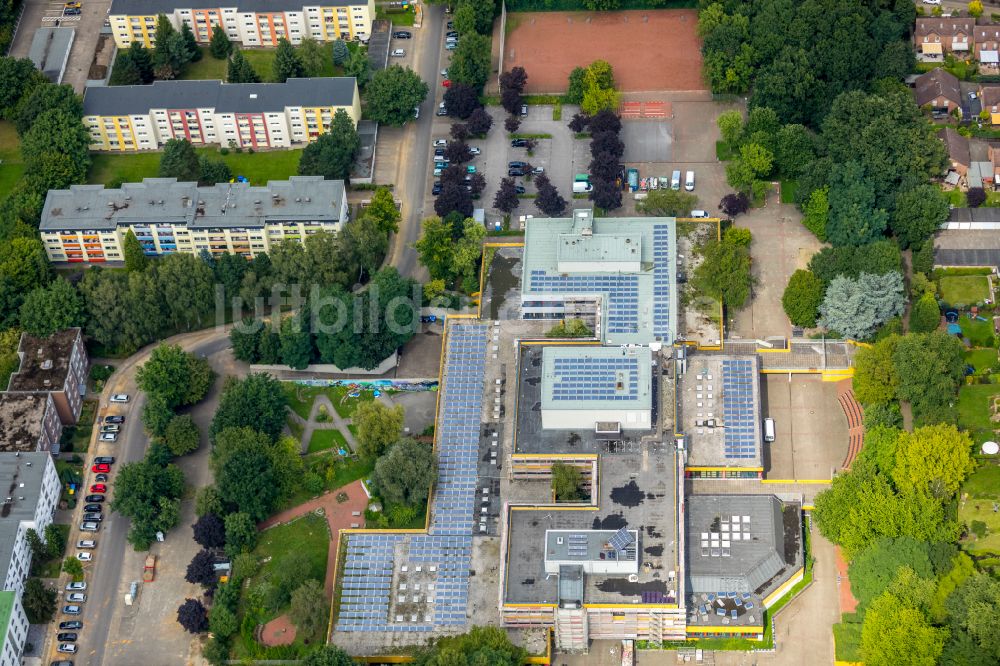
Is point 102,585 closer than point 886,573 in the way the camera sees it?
No

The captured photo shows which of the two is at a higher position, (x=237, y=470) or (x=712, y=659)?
(x=237, y=470)

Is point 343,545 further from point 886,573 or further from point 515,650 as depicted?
point 886,573

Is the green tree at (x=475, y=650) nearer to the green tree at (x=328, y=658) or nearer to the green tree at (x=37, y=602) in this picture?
the green tree at (x=328, y=658)

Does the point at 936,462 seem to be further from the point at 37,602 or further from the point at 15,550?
the point at 15,550

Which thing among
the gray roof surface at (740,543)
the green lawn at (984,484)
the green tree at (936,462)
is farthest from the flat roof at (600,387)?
the green lawn at (984,484)

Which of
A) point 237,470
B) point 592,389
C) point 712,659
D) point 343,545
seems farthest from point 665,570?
point 237,470

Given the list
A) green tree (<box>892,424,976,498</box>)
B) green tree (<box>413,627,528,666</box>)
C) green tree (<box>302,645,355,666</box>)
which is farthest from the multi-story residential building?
green tree (<box>892,424,976,498</box>)

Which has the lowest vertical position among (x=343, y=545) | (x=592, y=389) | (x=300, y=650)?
(x=300, y=650)
